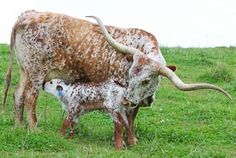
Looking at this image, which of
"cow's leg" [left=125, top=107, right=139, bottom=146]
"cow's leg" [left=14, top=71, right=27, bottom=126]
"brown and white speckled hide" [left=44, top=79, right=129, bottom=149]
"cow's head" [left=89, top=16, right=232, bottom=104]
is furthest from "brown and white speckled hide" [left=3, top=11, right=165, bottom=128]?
"cow's leg" [left=125, top=107, right=139, bottom=146]

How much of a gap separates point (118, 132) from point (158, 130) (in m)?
1.02

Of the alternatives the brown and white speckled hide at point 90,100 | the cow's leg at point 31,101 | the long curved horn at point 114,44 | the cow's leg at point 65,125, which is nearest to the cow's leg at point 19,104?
the cow's leg at point 31,101

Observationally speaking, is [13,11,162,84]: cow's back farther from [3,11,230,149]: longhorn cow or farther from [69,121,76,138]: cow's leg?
[69,121,76,138]: cow's leg

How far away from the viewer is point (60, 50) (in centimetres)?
948

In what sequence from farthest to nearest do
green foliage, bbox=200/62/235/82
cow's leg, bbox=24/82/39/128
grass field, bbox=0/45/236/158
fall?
green foliage, bbox=200/62/235/82 < cow's leg, bbox=24/82/39/128 < grass field, bbox=0/45/236/158

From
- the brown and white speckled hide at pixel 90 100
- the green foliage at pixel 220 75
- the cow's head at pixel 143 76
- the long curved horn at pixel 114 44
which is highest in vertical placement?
the long curved horn at pixel 114 44

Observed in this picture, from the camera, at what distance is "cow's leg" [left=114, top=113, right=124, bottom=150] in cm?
886

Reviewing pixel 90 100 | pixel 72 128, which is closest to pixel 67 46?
pixel 90 100

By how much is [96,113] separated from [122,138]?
2.16 metres

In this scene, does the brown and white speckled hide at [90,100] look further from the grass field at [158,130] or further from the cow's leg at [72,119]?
the grass field at [158,130]

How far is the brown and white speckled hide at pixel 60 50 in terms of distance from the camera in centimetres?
940

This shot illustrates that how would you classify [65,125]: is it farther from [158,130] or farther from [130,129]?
[158,130]

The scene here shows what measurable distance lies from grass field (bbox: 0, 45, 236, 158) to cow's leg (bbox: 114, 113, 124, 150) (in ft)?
0.38

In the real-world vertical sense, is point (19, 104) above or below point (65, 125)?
above
